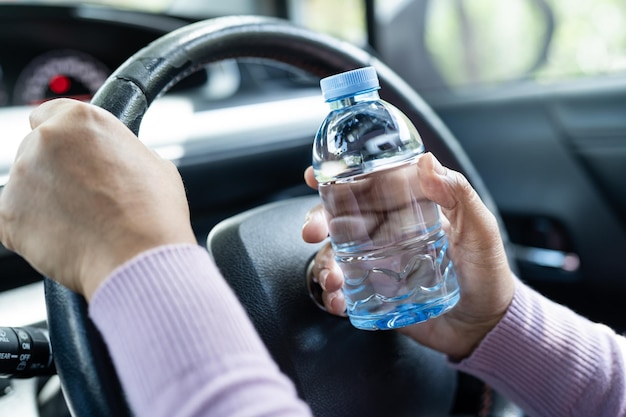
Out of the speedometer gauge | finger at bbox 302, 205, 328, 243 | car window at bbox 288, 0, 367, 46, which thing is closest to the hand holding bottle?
finger at bbox 302, 205, 328, 243

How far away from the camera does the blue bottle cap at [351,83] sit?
64cm

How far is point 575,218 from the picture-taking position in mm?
1770

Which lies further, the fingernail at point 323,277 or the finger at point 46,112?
the fingernail at point 323,277

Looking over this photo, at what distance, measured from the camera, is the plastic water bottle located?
748mm

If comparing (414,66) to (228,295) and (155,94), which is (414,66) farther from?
(228,295)

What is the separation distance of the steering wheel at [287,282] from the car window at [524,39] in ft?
3.79

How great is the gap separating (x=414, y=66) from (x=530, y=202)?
31.1 inches

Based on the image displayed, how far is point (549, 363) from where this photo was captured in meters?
0.82

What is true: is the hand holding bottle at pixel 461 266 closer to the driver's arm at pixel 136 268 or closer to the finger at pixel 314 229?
the finger at pixel 314 229

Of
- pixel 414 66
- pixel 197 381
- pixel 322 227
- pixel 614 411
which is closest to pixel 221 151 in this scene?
pixel 322 227

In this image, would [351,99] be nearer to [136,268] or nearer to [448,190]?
[448,190]

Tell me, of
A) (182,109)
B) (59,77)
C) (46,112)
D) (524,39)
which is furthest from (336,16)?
(46,112)

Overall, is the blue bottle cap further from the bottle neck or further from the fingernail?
the fingernail

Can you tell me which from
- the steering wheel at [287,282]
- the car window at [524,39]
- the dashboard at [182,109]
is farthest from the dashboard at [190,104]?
the car window at [524,39]
